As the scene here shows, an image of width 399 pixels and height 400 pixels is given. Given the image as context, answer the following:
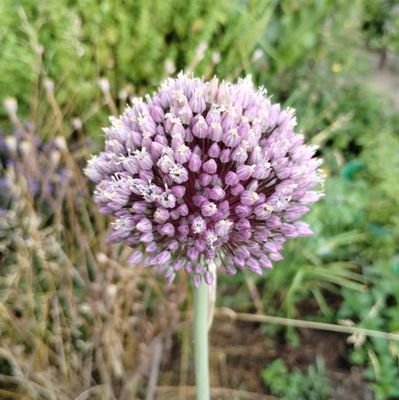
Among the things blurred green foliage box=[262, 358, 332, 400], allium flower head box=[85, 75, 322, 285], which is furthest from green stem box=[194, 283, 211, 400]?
blurred green foliage box=[262, 358, 332, 400]

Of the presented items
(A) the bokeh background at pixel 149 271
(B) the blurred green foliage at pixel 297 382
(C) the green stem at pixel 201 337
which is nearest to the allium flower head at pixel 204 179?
(C) the green stem at pixel 201 337

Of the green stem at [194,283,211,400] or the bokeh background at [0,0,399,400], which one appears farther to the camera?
the bokeh background at [0,0,399,400]

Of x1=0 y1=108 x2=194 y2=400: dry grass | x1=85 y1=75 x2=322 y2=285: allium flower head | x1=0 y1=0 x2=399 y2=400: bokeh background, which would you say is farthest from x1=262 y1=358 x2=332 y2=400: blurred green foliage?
x1=85 y1=75 x2=322 y2=285: allium flower head

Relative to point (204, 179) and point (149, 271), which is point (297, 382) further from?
point (204, 179)

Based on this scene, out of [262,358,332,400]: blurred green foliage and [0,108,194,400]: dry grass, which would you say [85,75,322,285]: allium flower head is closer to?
[0,108,194,400]: dry grass

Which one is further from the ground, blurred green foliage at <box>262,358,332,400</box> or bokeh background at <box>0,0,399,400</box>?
bokeh background at <box>0,0,399,400</box>

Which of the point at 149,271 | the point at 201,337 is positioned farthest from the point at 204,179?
the point at 149,271

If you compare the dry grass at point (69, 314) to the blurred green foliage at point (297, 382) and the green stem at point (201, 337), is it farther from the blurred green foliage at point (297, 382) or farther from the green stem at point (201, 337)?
the green stem at point (201, 337)
